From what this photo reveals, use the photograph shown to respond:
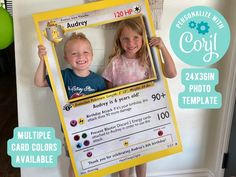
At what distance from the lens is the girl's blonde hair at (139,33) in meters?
1.10

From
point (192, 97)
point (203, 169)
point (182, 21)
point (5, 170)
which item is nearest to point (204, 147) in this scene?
point (203, 169)

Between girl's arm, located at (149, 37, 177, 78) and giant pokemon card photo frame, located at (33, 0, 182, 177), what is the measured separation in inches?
0.8

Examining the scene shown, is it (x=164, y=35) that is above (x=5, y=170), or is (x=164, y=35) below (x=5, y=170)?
above

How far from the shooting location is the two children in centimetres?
111

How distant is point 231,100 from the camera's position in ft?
4.55

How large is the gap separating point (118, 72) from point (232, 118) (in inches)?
23.7

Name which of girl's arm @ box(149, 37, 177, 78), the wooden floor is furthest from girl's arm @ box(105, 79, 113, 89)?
the wooden floor

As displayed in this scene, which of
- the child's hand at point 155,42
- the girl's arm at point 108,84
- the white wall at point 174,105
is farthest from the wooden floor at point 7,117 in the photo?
the child's hand at point 155,42

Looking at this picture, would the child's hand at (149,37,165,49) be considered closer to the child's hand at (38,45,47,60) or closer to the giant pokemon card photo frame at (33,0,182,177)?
the giant pokemon card photo frame at (33,0,182,177)

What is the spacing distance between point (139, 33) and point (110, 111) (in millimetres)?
301

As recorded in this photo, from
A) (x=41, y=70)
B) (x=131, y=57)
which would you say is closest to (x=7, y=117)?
(x=41, y=70)

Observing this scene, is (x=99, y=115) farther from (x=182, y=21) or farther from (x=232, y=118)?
(x=232, y=118)

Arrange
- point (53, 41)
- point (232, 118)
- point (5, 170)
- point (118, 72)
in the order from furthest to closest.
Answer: point (5, 170)
point (232, 118)
point (118, 72)
point (53, 41)

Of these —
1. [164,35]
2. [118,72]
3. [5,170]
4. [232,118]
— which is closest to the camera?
[118,72]
